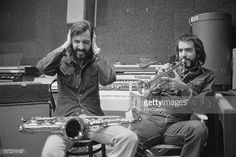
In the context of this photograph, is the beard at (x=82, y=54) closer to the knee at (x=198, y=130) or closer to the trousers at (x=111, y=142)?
the trousers at (x=111, y=142)

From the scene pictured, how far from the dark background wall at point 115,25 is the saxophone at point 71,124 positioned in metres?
1.27

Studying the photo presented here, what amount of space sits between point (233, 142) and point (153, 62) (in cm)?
141

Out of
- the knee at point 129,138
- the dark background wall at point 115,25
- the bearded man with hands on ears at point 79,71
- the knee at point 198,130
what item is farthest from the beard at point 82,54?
the dark background wall at point 115,25

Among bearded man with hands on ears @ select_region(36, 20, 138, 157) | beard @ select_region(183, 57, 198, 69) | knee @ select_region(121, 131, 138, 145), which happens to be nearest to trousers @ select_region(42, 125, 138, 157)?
knee @ select_region(121, 131, 138, 145)

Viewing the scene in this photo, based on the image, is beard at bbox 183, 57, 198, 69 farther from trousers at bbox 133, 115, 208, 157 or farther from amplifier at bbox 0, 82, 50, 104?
amplifier at bbox 0, 82, 50, 104

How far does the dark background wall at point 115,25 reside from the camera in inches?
117

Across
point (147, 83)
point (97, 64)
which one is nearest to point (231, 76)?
point (147, 83)

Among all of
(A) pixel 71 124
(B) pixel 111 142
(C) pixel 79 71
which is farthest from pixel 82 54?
(B) pixel 111 142

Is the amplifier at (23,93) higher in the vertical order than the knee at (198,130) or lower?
higher

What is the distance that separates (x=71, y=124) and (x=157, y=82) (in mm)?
715

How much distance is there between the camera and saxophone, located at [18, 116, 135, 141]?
1813 millimetres

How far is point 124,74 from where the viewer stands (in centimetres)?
281

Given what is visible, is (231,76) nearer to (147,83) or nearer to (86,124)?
(147,83)

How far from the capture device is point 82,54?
6.74 feet
